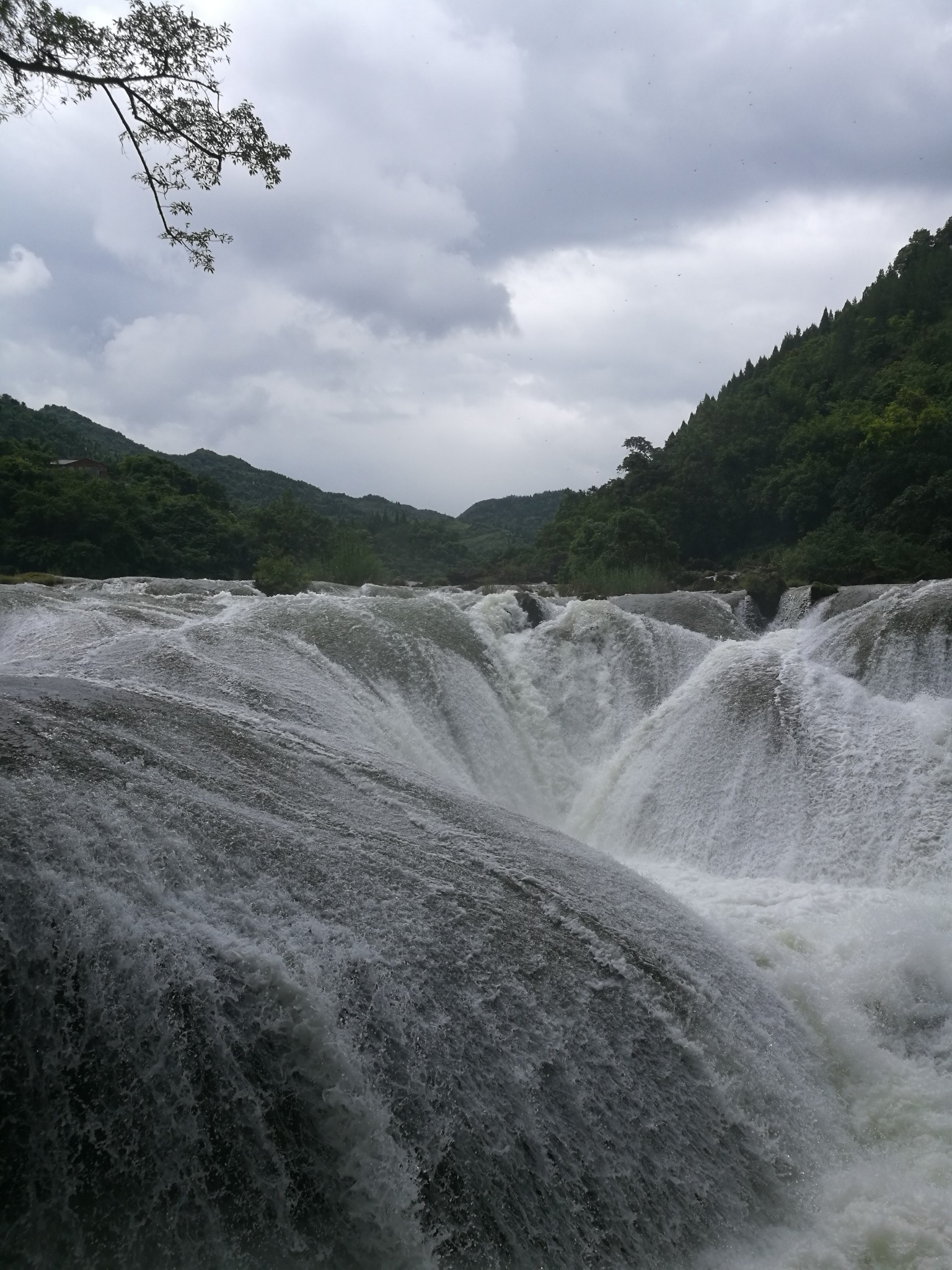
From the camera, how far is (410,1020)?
10.6 ft

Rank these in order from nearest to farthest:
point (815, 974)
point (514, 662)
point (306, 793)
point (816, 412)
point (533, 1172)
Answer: point (533, 1172) < point (306, 793) < point (815, 974) < point (514, 662) < point (816, 412)

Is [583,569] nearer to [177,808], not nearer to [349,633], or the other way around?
[349,633]

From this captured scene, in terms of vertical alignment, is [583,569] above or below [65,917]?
above

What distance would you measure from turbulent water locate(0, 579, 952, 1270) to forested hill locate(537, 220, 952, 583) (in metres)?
17.3

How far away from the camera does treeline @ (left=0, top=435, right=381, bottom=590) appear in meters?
24.0

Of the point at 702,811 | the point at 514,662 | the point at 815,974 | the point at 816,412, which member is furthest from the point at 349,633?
the point at 816,412

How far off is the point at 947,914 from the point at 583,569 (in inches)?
925

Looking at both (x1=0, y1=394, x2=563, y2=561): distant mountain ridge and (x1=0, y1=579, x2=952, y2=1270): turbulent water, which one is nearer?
(x1=0, y1=579, x2=952, y2=1270): turbulent water

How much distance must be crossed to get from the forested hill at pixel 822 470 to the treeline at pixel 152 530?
9.62m

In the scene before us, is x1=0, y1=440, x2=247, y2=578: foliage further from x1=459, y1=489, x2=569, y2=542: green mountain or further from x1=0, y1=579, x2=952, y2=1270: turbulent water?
x1=459, y1=489, x2=569, y2=542: green mountain

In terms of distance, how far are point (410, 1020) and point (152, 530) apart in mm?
27531

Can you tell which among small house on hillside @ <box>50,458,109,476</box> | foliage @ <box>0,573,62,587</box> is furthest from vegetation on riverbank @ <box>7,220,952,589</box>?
foliage @ <box>0,573,62,587</box>

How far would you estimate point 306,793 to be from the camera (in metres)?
4.62

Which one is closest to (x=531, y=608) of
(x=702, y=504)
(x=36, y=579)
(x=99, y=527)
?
(x=36, y=579)
